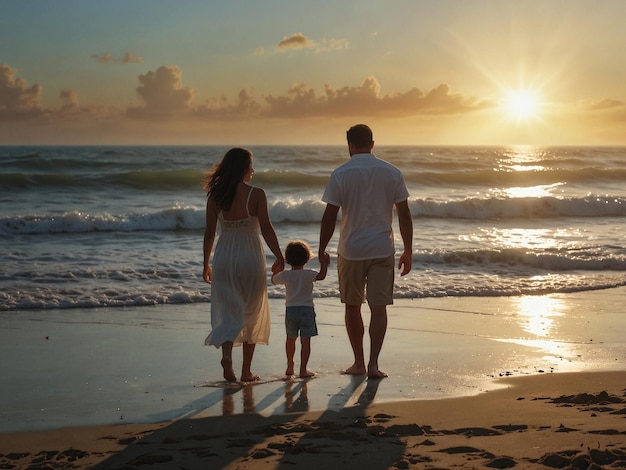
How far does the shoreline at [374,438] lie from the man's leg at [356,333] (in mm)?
815

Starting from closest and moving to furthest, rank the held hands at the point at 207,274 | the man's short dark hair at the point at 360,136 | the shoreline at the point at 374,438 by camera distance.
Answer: the shoreline at the point at 374,438
the man's short dark hair at the point at 360,136
the held hands at the point at 207,274

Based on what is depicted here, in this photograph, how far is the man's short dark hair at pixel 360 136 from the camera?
5734 millimetres

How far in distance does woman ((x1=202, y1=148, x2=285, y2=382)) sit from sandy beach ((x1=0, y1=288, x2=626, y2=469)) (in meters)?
0.35

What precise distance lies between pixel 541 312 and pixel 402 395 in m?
4.00

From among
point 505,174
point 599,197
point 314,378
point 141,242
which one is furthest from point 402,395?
point 505,174

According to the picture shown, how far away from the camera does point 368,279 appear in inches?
227

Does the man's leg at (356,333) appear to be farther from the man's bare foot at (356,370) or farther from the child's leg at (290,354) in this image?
the child's leg at (290,354)

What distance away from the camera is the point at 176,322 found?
8.15m

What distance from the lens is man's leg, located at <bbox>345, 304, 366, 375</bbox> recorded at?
592 cm

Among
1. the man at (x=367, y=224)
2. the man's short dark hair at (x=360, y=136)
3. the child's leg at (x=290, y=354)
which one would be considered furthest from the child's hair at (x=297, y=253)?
the man's short dark hair at (x=360, y=136)

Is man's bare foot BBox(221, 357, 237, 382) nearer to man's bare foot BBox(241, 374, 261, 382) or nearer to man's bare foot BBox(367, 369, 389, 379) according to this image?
man's bare foot BBox(241, 374, 261, 382)

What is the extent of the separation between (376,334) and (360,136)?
4.64ft

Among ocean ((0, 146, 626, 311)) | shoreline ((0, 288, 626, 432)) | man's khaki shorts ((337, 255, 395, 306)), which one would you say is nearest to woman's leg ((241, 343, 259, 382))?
shoreline ((0, 288, 626, 432))

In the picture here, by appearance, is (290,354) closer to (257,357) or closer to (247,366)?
(247,366)
